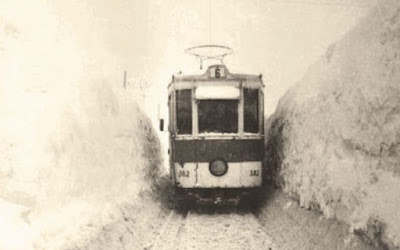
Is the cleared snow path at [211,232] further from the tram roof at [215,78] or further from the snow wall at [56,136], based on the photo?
the tram roof at [215,78]

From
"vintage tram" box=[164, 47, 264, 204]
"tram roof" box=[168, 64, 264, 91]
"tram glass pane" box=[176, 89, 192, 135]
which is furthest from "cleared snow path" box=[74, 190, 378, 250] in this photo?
"tram roof" box=[168, 64, 264, 91]

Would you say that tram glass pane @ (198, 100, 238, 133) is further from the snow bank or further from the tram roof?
the snow bank

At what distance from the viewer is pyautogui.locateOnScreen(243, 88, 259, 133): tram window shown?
12781 mm

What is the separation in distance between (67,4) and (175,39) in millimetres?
37123

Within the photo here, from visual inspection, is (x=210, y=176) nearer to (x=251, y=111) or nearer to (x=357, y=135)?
(x=251, y=111)

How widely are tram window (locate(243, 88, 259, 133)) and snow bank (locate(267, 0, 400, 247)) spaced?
135 cm

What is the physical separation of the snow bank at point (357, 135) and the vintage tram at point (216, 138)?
130cm

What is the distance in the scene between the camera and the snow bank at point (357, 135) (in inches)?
261

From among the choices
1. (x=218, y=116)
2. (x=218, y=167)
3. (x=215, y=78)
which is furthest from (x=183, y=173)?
(x=215, y=78)

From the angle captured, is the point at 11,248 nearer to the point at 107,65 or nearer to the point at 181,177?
the point at 181,177

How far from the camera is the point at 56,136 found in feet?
28.4

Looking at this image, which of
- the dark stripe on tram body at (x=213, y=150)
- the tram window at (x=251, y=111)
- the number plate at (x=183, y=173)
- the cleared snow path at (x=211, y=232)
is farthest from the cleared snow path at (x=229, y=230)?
the tram window at (x=251, y=111)

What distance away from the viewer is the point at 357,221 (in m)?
6.85

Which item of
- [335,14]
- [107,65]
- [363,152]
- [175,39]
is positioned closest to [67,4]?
[107,65]
